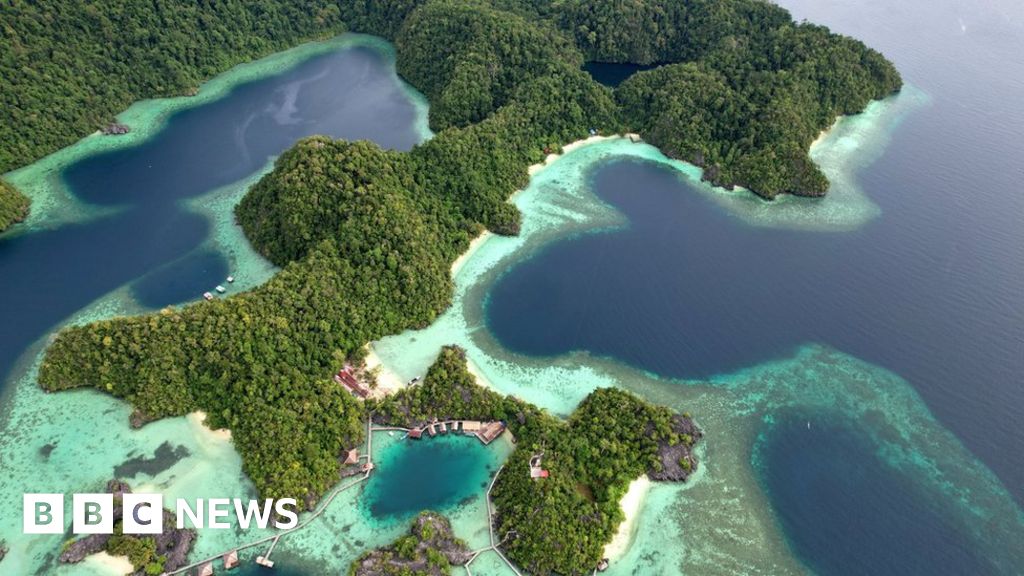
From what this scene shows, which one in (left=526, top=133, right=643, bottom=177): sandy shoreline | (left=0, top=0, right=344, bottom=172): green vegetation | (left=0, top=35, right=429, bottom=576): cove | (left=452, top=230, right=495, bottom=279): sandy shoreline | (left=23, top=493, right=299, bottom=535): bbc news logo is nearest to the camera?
(left=23, top=493, right=299, bottom=535): bbc news logo

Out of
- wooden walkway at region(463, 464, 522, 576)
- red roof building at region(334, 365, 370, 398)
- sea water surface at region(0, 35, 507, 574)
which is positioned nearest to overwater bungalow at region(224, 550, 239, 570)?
sea water surface at region(0, 35, 507, 574)

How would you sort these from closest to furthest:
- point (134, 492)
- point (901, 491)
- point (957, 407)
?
point (134, 492) < point (901, 491) < point (957, 407)

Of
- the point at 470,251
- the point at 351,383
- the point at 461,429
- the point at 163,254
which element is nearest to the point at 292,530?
the point at 351,383

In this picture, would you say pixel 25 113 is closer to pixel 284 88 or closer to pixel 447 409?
pixel 284 88

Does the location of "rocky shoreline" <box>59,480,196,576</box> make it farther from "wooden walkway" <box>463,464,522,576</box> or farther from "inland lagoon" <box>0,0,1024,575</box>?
"wooden walkway" <box>463,464,522,576</box>

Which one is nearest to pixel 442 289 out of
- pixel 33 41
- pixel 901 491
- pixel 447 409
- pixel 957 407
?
pixel 447 409

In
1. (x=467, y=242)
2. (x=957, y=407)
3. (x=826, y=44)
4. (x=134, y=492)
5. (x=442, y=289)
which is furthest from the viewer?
(x=826, y=44)
